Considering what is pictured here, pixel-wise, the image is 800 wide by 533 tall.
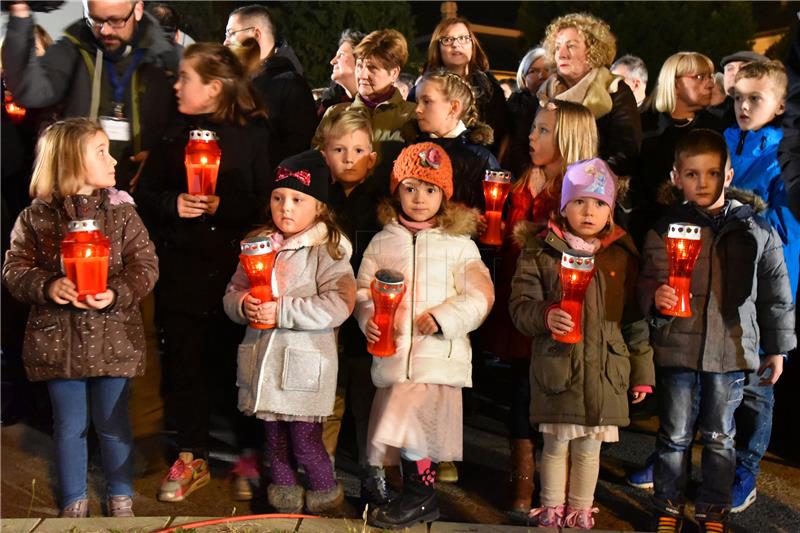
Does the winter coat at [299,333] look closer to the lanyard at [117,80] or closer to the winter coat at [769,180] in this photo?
the lanyard at [117,80]

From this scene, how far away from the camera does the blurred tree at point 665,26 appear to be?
19469 millimetres

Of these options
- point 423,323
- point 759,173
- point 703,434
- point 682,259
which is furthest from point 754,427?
point 423,323

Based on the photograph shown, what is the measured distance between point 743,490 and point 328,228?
2.50 metres

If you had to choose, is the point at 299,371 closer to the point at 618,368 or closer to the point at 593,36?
the point at 618,368

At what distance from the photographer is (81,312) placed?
13.2ft

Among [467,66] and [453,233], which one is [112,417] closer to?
[453,233]

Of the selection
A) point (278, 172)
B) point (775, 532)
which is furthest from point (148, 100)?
point (775, 532)

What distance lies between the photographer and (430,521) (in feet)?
13.4

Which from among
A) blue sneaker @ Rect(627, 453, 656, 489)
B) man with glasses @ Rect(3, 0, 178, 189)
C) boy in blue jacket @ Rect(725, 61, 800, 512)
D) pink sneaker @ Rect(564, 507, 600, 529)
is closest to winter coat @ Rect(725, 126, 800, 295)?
boy in blue jacket @ Rect(725, 61, 800, 512)

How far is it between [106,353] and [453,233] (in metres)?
1.71

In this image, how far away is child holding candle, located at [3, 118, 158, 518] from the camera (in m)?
4.01

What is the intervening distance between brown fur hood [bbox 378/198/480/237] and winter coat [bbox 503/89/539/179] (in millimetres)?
1010

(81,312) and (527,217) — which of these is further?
(527,217)

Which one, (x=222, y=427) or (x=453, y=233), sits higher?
(x=453, y=233)
